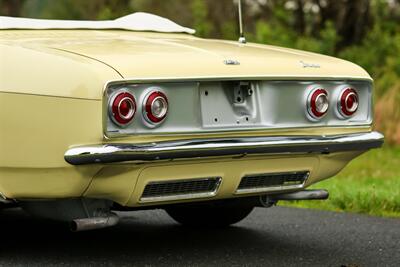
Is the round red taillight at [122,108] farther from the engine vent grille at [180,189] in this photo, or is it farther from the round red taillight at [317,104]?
the round red taillight at [317,104]

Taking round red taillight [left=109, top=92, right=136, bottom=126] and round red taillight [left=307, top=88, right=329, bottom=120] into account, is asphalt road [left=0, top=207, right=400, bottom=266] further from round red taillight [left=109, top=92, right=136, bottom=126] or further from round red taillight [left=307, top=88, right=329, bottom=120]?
round red taillight [left=109, top=92, right=136, bottom=126]

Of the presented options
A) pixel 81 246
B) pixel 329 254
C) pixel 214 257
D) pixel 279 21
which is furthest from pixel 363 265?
pixel 279 21

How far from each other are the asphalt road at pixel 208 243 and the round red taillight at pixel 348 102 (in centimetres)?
78

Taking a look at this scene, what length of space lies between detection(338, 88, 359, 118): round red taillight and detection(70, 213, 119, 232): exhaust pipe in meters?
1.31

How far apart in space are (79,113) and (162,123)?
1.28 ft

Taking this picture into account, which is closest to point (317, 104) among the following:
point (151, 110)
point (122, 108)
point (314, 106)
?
point (314, 106)

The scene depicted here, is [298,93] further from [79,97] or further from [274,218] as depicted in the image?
[274,218]

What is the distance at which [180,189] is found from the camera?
4426 mm

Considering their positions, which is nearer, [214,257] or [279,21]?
[214,257]

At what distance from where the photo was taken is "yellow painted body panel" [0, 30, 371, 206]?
4.11 meters

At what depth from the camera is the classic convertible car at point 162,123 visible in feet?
13.5

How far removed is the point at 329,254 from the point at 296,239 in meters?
0.54

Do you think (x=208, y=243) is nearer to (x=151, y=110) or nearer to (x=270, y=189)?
(x=270, y=189)

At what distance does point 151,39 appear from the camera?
5.05m
